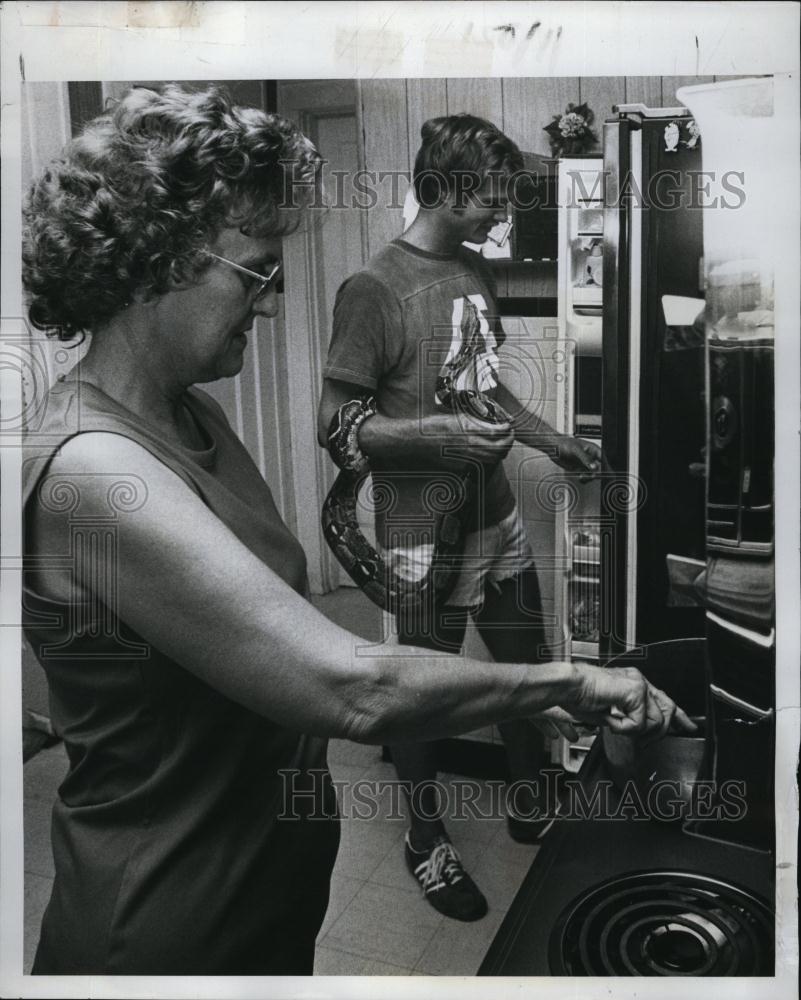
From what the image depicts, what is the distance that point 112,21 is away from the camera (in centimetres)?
184

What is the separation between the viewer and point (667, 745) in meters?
1.88

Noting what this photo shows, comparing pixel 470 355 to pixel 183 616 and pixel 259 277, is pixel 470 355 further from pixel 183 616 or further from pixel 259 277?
pixel 183 616

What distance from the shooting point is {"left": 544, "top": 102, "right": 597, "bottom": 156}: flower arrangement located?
179cm

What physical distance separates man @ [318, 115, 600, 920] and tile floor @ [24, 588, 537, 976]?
5 cm

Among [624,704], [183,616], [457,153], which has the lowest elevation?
[624,704]

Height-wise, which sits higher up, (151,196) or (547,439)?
(151,196)

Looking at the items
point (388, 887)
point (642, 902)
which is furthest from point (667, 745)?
point (388, 887)

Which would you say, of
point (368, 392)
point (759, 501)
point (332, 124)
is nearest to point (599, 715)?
point (759, 501)

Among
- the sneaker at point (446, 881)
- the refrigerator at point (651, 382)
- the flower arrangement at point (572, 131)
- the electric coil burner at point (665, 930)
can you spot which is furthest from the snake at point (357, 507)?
the electric coil burner at point (665, 930)

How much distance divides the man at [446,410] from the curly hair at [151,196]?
224 millimetres

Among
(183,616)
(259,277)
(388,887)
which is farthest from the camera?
(388,887)

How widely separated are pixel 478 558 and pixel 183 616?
542 millimetres

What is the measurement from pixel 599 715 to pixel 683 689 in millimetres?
169

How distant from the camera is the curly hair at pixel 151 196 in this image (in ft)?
5.51
